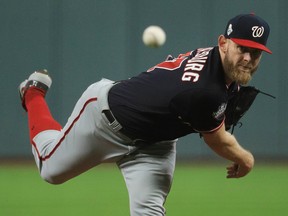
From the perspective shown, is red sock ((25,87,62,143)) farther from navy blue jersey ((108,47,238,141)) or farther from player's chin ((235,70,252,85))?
player's chin ((235,70,252,85))

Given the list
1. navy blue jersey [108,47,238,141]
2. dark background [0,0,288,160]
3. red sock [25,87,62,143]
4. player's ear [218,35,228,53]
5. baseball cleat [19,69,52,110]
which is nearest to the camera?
navy blue jersey [108,47,238,141]

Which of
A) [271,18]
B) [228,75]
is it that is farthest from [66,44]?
[228,75]

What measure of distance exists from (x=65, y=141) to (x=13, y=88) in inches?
196

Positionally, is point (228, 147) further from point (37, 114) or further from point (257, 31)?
point (37, 114)

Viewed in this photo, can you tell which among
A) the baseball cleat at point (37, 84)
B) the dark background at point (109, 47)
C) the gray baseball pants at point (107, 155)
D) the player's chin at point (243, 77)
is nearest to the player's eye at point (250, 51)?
the player's chin at point (243, 77)

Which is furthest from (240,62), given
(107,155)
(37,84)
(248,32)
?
(37,84)

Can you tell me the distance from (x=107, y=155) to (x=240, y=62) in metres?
0.98

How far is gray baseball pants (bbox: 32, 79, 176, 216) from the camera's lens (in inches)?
151

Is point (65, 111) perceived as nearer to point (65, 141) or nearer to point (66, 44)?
point (66, 44)

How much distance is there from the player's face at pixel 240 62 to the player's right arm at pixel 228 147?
0.97 feet

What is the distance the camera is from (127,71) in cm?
881

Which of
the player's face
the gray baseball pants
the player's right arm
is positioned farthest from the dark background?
the player's face

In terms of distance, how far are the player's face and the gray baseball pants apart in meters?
0.70

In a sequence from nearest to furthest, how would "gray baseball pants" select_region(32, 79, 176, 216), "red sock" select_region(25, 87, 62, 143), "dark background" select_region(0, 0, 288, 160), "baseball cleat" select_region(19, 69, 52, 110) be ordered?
"gray baseball pants" select_region(32, 79, 176, 216) → "red sock" select_region(25, 87, 62, 143) → "baseball cleat" select_region(19, 69, 52, 110) → "dark background" select_region(0, 0, 288, 160)
